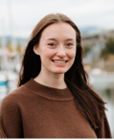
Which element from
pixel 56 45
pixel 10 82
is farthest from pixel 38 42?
pixel 10 82

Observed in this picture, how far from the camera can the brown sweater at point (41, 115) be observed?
1283 mm

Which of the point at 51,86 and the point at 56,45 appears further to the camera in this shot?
the point at 51,86

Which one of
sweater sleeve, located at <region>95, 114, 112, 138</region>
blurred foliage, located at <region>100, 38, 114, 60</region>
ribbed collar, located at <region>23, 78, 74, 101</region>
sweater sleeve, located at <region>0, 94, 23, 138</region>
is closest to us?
sweater sleeve, located at <region>0, 94, 23, 138</region>

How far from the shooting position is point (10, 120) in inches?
50.1

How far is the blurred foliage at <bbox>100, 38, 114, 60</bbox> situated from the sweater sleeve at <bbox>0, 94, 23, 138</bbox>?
3929cm

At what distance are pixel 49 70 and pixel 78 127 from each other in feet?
1.39

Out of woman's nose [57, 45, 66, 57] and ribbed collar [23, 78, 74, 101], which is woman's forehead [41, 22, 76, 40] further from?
ribbed collar [23, 78, 74, 101]

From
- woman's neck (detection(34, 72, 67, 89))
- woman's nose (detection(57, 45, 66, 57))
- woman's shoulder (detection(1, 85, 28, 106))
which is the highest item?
woman's nose (detection(57, 45, 66, 57))

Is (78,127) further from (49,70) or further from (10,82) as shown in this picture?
(10,82)

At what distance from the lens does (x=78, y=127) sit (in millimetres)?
1434

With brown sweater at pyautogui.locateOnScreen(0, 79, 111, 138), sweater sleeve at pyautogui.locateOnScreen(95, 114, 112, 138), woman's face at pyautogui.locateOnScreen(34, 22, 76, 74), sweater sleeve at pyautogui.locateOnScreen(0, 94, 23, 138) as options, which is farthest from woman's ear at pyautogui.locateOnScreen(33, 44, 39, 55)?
sweater sleeve at pyautogui.locateOnScreen(95, 114, 112, 138)

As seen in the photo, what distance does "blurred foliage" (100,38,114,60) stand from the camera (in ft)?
131

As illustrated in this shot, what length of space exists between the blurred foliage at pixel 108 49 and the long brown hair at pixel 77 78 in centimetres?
3869

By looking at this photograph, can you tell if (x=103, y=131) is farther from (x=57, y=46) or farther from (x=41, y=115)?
(x=57, y=46)
